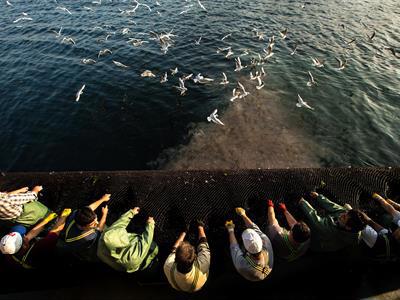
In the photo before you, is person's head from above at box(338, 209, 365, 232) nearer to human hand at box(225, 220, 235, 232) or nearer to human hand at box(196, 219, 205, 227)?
human hand at box(225, 220, 235, 232)

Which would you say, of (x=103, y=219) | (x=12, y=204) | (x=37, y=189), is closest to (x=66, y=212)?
(x=103, y=219)

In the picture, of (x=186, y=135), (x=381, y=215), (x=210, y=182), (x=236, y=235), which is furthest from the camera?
(x=186, y=135)

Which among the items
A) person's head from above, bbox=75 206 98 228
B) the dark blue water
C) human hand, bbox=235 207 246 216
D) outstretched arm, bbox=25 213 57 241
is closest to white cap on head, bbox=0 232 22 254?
outstretched arm, bbox=25 213 57 241

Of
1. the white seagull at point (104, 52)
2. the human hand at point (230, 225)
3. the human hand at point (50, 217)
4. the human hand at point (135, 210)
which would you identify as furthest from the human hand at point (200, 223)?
the white seagull at point (104, 52)

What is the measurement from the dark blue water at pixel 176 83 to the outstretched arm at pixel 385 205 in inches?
175

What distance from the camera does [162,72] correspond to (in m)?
18.8

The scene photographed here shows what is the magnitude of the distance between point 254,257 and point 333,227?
1.85 meters

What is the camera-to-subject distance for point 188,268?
5.50 m

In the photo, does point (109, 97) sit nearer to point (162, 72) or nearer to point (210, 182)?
point (162, 72)

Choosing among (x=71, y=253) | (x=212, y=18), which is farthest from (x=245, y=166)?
(x=212, y=18)

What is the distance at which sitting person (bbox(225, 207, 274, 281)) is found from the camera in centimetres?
580

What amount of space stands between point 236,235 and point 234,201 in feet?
3.38

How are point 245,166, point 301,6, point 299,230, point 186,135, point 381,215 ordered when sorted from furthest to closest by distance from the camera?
point 301,6 < point 186,135 < point 245,166 < point 381,215 < point 299,230

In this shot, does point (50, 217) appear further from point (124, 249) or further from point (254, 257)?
point (254, 257)
